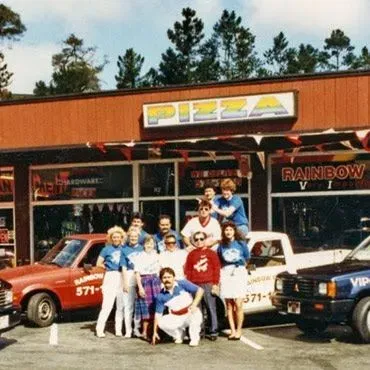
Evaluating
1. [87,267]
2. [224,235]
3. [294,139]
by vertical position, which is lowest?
[87,267]

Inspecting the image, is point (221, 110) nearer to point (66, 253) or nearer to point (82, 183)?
point (82, 183)

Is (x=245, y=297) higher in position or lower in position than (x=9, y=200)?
lower

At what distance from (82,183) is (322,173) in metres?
6.04

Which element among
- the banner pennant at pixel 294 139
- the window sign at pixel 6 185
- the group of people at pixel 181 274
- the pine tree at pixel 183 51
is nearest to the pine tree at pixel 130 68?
the pine tree at pixel 183 51

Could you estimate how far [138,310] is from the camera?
1093 centimetres

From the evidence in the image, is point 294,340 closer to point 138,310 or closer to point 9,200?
point 138,310

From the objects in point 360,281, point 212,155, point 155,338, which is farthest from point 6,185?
point 360,281

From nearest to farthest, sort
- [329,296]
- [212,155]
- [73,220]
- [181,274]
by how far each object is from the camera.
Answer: [329,296] < [181,274] < [212,155] < [73,220]

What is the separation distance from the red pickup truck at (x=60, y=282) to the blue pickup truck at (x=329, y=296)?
3354 millimetres

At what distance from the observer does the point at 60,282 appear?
A: 12375 mm

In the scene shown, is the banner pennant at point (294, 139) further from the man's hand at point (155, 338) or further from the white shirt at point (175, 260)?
the man's hand at point (155, 338)

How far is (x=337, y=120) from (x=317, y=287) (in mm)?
6086

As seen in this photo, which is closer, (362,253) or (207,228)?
(207,228)

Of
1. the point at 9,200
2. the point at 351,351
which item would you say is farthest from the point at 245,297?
the point at 9,200
